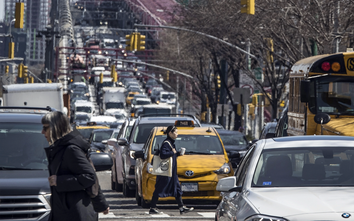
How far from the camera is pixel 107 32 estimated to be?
561ft

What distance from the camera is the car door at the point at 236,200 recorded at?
21.9 ft

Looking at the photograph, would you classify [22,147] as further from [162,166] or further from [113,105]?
[113,105]

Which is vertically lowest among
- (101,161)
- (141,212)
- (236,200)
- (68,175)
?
(141,212)

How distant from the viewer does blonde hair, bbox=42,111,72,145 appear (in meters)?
6.08

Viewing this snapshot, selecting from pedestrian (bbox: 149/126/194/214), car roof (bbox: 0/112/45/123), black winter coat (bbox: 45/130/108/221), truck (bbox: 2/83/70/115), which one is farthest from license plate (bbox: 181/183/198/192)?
truck (bbox: 2/83/70/115)

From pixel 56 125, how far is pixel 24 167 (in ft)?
6.70

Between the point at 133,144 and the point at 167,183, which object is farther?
the point at 133,144

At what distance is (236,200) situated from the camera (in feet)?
22.8

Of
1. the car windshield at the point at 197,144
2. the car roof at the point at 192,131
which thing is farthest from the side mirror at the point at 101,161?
the car roof at the point at 192,131

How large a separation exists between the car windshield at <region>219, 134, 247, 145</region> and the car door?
13605 millimetres

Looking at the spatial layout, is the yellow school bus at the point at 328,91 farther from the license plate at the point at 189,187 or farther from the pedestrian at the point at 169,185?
the pedestrian at the point at 169,185

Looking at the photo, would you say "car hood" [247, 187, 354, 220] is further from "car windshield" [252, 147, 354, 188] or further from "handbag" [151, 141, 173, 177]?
"handbag" [151, 141, 173, 177]

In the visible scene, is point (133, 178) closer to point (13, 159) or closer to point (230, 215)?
point (13, 159)

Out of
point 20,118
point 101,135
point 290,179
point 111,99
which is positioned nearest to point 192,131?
point 20,118
